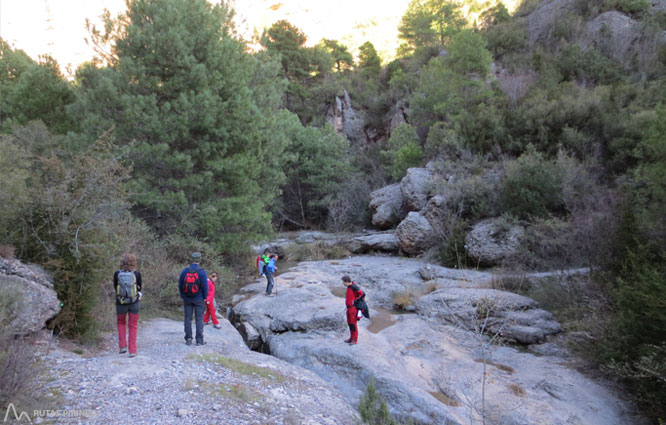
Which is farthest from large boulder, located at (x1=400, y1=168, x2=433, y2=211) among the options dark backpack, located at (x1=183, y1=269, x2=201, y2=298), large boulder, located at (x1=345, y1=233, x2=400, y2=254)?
dark backpack, located at (x1=183, y1=269, x2=201, y2=298)

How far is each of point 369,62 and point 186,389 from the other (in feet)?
138

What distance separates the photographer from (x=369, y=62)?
41500 millimetres

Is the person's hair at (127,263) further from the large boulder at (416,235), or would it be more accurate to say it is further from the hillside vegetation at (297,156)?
the large boulder at (416,235)

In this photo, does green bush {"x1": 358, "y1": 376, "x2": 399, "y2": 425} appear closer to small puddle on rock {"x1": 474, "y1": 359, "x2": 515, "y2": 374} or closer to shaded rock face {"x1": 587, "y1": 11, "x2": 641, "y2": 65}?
small puddle on rock {"x1": 474, "y1": 359, "x2": 515, "y2": 374}

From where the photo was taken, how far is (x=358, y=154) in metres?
31.8

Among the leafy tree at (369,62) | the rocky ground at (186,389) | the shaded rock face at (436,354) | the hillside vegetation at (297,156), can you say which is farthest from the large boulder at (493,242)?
the leafy tree at (369,62)

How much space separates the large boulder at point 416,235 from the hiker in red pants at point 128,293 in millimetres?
13589

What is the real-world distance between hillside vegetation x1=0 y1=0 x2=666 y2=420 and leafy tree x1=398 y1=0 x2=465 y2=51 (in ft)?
33.5

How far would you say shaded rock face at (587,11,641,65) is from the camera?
76.9ft

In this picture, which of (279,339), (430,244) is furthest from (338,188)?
(279,339)

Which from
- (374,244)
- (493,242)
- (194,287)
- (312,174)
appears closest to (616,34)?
(493,242)

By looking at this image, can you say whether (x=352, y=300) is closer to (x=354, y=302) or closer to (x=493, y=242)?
(x=354, y=302)

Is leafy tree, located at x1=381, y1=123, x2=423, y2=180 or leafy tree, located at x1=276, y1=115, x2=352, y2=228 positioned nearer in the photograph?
leafy tree, located at x1=381, y1=123, x2=423, y2=180

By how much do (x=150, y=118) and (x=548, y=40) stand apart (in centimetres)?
2959
